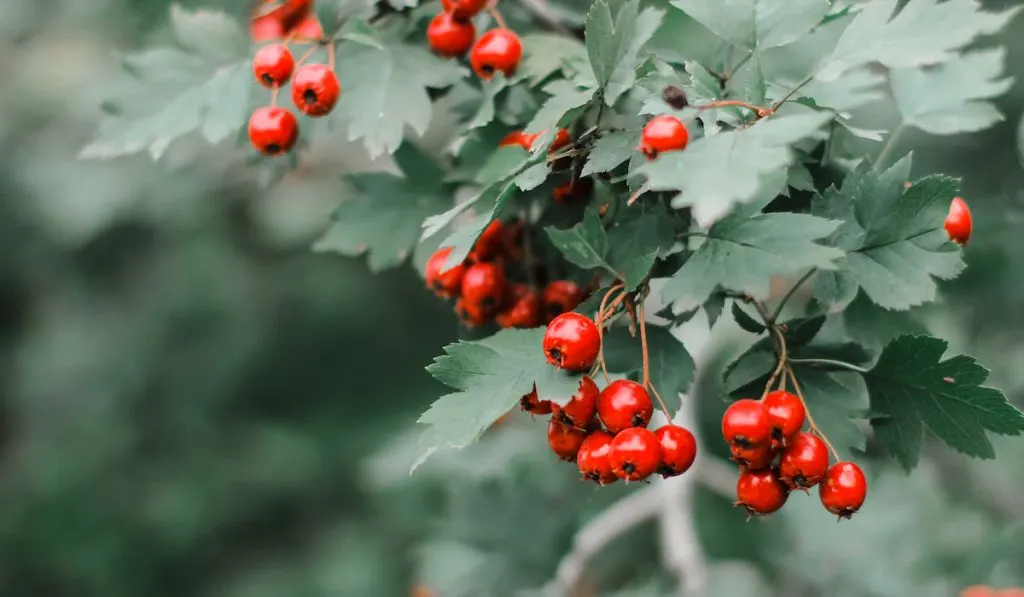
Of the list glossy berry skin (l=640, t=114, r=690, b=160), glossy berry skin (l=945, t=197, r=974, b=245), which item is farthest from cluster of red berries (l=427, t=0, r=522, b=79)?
glossy berry skin (l=945, t=197, r=974, b=245)

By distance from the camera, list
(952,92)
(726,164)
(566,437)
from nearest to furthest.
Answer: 1. (726,164)
2. (566,437)
3. (952,92)

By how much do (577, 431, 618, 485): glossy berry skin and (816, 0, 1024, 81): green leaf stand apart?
49cm

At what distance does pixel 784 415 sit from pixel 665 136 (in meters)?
0.34

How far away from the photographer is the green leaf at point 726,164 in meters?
0.87

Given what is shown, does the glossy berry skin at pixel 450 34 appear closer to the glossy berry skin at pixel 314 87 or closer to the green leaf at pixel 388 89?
the green leaf at pixel 388 89

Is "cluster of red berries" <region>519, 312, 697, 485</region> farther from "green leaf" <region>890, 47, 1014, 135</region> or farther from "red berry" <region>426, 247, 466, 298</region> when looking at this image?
"green leaf" <region>890, 47, 1014, 135</region>

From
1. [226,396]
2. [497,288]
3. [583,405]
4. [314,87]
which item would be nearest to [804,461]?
[583,405]

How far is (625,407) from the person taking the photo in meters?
1.05

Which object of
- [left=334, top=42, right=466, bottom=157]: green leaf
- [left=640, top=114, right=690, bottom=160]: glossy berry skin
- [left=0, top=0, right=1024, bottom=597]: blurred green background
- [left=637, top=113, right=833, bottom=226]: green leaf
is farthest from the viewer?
[left=0, top=0, right=1024, bottom=597]: blurred green background

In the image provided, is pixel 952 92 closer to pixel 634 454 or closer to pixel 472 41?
pixel 472 41

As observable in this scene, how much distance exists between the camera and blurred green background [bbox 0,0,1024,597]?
2.83 m

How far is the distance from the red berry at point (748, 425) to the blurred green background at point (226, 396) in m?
1.56

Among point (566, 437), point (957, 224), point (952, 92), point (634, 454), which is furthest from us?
point (952, 92)

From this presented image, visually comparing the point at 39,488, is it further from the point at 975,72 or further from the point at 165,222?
the point at 975,72
